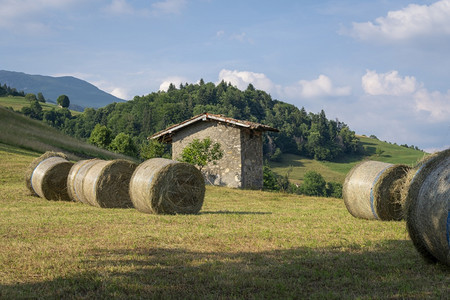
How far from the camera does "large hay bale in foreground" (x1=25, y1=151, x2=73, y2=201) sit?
1930 cm

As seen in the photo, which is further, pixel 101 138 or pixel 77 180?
pixel 101 138

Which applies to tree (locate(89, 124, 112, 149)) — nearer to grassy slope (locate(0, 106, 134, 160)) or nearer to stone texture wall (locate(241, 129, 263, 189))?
grassy slope (locate(0, 106, 134, 160))

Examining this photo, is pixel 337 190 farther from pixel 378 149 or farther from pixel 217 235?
pixel 217 235

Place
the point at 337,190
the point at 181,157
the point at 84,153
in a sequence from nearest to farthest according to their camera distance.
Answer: the point at 181,157 → the point at 84,153 → the point at 337,190

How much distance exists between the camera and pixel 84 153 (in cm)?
4322

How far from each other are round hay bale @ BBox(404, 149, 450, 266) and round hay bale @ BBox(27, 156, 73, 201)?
1551cm

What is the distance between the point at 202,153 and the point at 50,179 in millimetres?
13312

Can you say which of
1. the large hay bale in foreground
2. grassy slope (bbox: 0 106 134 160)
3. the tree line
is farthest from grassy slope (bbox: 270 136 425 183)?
the large hay bale in foreground

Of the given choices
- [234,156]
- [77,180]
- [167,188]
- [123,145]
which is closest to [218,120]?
[234,156]

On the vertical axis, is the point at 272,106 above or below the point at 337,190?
above

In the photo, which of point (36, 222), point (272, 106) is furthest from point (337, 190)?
point (36, 222)

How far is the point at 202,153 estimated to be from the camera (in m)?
31.4

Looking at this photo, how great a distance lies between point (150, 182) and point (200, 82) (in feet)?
504

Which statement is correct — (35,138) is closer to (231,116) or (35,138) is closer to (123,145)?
(123,145)
